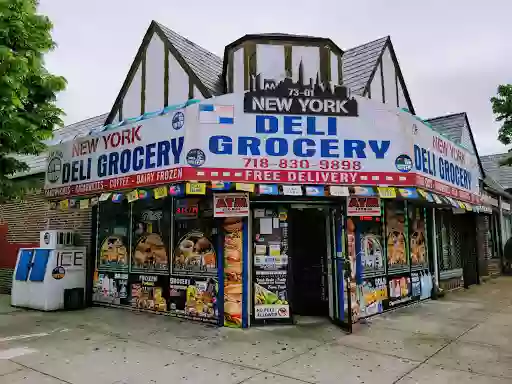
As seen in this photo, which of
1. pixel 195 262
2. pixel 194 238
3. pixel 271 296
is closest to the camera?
pixel 271 296

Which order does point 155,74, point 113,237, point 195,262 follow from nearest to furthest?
point 195,262 < point 113,237 < point 155,74

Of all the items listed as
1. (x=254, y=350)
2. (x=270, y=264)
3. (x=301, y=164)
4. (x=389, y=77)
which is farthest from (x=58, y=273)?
(x=389, y=77)

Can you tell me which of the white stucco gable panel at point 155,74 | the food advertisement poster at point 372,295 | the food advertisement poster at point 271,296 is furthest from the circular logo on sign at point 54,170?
the food advertisement poster at point 372,295

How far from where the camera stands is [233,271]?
7859mm

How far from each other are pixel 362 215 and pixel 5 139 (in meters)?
7.26

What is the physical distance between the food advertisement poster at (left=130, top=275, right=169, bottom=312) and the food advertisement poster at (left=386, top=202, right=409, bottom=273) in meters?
5.24

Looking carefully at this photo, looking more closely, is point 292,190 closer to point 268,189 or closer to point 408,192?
point 268,189

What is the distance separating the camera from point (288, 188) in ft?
24.3

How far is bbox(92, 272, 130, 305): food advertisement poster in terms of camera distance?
9.70m

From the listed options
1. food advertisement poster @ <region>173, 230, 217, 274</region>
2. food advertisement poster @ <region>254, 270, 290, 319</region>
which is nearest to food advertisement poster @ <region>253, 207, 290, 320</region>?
food advertisement poster @ <region>254, 270, 290, 319</region>

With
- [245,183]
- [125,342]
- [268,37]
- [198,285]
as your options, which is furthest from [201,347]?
[268,37]

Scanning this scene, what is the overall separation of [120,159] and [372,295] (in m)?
6.15

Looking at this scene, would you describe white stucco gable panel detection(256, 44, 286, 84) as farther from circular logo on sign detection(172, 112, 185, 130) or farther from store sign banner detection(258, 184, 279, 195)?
store sign banner detection(258, 184, 279, 195)

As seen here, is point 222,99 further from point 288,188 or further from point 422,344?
point 422,344
